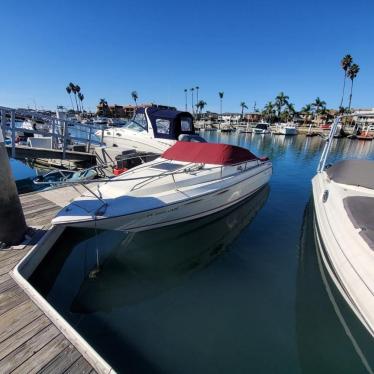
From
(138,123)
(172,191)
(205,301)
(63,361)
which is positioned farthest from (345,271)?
(138,123)

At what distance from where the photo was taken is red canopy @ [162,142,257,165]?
7293mm

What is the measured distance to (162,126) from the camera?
11164mm

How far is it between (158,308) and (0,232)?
3198 millimetres

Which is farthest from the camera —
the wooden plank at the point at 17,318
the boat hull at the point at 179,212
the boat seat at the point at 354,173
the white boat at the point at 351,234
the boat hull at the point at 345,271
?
the boat seat at the point at 354,173

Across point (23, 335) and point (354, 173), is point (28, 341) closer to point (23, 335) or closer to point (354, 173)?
point (23, 335)

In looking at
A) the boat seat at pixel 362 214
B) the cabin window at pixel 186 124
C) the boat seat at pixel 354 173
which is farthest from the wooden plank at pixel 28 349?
the cabin window at pixel 186 124

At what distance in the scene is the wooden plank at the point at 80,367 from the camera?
93.4 inches

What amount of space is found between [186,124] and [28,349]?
1042cm

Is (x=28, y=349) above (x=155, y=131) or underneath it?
underneath

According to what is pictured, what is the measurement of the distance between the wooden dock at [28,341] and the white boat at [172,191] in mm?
1406

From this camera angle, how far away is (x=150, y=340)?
10.9 ft

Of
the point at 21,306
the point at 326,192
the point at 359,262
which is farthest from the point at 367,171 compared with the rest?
the point at 21,306

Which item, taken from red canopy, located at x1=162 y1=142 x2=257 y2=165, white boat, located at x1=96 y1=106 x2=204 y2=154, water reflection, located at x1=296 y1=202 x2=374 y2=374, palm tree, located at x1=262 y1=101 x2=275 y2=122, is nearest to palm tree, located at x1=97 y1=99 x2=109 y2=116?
palm tree, located at x1=262 y1=101 x2=275 y2=122

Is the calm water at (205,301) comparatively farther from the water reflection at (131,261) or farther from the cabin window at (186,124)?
the cabin window at (186,124)
